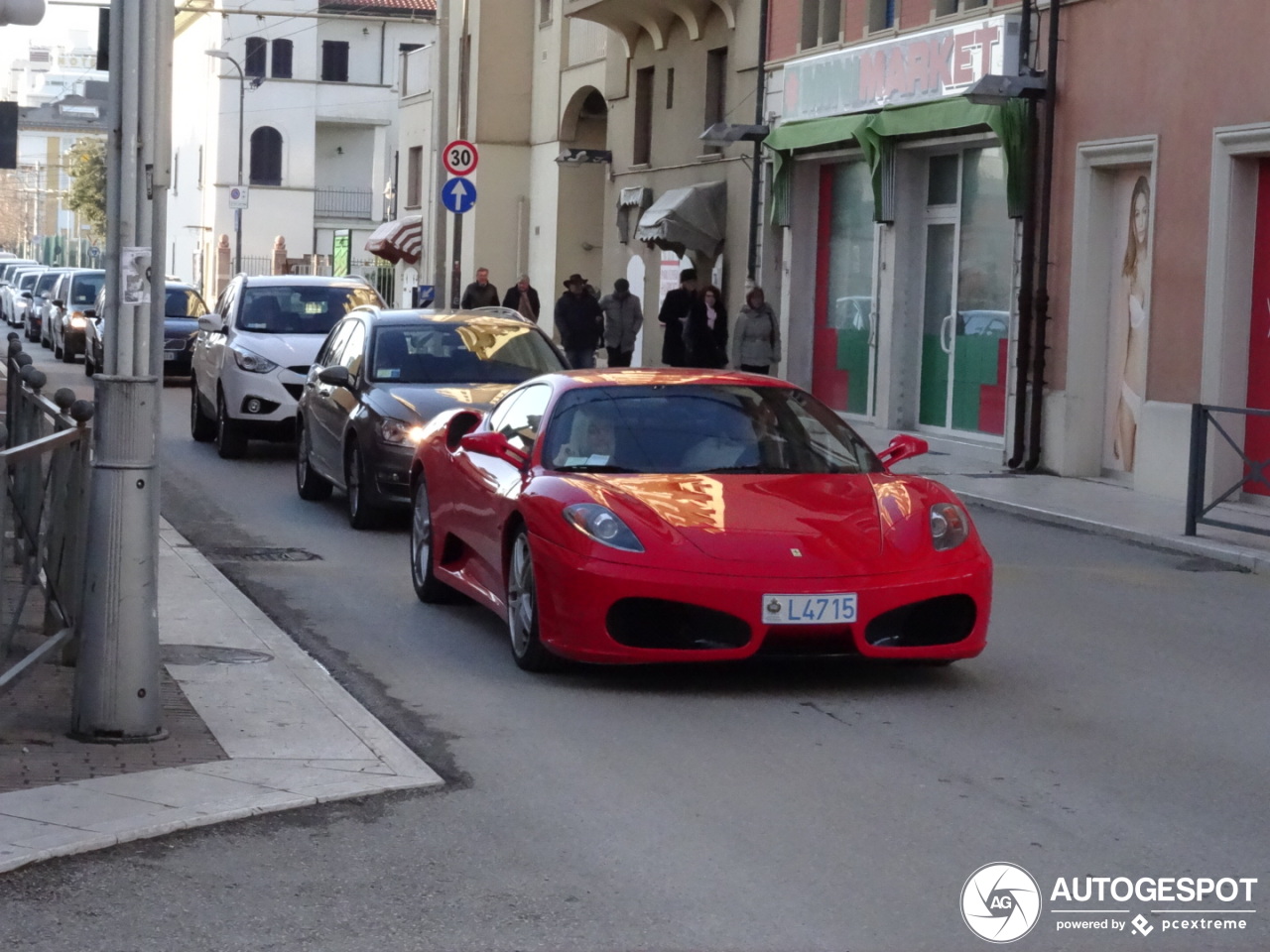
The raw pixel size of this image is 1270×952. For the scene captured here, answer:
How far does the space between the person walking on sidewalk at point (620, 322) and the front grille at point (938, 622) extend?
59.7ft

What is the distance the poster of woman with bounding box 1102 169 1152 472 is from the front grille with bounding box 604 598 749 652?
11.0 m

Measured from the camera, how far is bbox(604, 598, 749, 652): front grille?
8.16 meters

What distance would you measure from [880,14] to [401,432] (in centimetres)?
1263

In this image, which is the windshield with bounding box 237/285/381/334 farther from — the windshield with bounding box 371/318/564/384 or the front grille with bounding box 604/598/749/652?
the front grille with bounding box 604/598/749/652

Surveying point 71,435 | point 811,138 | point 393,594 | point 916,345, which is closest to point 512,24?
point 811,138

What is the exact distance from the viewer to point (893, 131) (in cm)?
2333

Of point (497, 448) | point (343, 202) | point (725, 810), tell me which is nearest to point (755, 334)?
point (497, 448)

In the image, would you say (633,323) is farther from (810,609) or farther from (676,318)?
(810,609)

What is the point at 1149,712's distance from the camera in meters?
8.19

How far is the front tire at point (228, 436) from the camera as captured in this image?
61.7 ft

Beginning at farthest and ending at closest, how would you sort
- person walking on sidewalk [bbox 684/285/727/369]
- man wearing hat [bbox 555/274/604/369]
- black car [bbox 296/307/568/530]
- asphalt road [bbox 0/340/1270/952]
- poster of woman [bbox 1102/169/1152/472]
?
man wearing hat [bbox 555/274/604/369] < person walking on sidewalk [bbox 684/285/727/369] < poster of woman [bbox 1102/169/1152/472] < black car [bbox 296/307/568/530] < asphalt road [bbox 0/340/1270/952]

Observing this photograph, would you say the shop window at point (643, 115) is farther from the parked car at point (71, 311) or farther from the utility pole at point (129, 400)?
the utility pole at point (129, 400)

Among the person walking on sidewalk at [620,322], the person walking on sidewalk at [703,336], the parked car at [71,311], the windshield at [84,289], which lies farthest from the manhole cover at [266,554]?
the windshield at [84,289]

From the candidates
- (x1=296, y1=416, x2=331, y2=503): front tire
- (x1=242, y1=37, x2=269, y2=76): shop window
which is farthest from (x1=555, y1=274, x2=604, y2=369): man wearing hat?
(x1=242, y1=37, x2=269, y2=76): shop window
